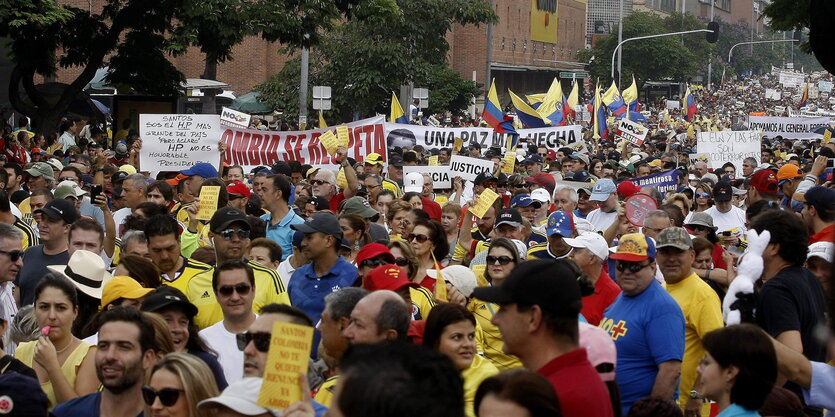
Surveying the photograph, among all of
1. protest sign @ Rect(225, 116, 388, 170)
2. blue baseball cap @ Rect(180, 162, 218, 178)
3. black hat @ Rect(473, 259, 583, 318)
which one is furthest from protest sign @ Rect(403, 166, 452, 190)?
black hat @ Rect(473, 259, 583, 318)

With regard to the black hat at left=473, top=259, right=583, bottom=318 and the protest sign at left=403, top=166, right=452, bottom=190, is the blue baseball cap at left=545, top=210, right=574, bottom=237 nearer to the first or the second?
the black hat at left=473, top=259, right=583, bottom=318

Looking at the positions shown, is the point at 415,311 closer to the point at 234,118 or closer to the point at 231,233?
the point at 231,233

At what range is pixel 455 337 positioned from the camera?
522 centimetres

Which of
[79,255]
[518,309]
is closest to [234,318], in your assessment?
[79,255]

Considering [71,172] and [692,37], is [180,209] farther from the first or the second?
[692,37]

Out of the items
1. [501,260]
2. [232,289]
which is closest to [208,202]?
[501,260]

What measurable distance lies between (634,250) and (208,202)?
436 centimetres

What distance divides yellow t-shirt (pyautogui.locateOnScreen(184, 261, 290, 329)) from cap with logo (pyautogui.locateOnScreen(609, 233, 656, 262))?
6.28ft

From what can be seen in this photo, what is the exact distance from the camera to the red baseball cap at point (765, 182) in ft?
39.3

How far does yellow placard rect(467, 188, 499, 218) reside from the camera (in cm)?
995

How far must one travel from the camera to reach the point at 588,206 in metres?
12.2

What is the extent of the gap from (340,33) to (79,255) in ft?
99.7

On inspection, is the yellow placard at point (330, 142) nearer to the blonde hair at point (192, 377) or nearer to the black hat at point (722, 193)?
the black hat at point (722, 193)

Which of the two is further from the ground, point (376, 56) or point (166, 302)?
point (376, 56)
